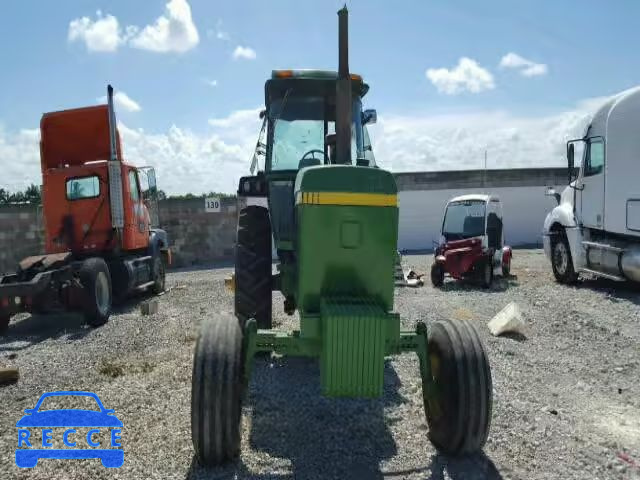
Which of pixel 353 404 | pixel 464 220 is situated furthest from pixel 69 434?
pixel 464 220

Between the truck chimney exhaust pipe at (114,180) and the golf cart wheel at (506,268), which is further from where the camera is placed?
the golf cart wheel at (506,268)

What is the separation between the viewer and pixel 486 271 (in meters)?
11.3

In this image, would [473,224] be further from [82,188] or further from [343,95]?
[343,95]

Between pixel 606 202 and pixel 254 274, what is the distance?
791cm

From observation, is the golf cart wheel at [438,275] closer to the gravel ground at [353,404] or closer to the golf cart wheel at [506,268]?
the golf cart wheel at [506,268]

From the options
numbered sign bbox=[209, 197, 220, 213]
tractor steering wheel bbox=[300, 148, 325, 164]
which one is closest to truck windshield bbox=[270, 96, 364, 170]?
tractor steering wheel bbox=[300, 148, 325, 164]

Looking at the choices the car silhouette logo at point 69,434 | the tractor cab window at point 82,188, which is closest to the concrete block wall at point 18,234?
the tractor cab window at point 82,188

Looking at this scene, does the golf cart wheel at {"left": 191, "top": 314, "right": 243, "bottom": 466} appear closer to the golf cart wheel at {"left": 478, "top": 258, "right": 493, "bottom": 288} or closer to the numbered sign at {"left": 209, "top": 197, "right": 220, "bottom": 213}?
the golf cart wheel at {"left": 478, "top": 258, "right": 493, "bottom": 288}

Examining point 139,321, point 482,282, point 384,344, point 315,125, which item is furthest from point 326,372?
point 482,282

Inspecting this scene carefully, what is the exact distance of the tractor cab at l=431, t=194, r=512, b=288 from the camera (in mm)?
11305

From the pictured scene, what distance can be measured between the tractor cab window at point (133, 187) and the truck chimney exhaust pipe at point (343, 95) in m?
6.65

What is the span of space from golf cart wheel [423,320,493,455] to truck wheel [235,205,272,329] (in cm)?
181

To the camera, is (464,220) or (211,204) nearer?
(464,220)

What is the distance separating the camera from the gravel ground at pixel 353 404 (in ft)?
11.9
